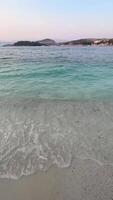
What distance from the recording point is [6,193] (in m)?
4.19

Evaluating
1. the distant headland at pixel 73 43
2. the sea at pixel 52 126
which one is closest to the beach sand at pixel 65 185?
the sea at pixel 52 126

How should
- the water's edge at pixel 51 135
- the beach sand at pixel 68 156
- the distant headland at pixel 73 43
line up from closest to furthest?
the beach sand at pixel 68 156
the water's edge at pixel 51 135
the distant headland at pixel 73 43

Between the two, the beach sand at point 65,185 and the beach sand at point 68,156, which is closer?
the beach sand at point 65,185

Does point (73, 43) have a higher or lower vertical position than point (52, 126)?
lower

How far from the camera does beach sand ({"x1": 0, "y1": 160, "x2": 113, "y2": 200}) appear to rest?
13.4ft

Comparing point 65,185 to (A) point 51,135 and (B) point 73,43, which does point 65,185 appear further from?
(B) point 73,43

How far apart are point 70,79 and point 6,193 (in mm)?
9740

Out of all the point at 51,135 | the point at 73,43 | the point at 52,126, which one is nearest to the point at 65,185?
the point at 51,135

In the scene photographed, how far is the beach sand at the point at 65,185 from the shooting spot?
409 cm

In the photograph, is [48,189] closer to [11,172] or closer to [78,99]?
[11,172]

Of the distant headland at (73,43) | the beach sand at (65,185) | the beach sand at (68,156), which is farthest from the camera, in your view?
the distant headland at (73,43)

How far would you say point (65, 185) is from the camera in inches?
173

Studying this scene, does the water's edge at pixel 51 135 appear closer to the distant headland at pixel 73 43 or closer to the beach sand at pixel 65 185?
the beach sand at pixel 65 185

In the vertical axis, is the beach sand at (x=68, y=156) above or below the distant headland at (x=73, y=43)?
above
